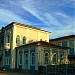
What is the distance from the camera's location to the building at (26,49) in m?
40.0

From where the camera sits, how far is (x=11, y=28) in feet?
156

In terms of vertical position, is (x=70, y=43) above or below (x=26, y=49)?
above

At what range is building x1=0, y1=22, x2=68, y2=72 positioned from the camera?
39969 millimetres

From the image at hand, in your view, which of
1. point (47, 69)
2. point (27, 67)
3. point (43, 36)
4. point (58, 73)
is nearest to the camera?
point (58, 73)

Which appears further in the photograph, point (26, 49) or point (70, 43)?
point (70, 43)

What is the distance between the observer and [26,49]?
42.4m

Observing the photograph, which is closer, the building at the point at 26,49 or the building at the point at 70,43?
the building at the point at 26,49

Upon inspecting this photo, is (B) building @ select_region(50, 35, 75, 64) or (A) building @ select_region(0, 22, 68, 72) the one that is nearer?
(A) building @ select_region(0, 22, 68, 72)

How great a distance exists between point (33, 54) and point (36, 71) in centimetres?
334

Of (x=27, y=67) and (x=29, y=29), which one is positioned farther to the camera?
(x=29, y=29)

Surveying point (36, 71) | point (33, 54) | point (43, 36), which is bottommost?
point (36, 71)

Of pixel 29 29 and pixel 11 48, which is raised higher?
pixel 29 29

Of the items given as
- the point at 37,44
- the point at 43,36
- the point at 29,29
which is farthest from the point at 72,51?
the point at 37,44

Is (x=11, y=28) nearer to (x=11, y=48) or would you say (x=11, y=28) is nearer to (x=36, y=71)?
(x=11, y=48)
